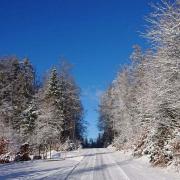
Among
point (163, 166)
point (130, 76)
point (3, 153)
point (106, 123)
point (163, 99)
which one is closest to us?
point (163, 99)

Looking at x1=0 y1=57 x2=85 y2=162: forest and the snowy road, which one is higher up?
x1=0 y1=57 x2=85 y2=162: forest

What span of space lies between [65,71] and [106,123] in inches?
961

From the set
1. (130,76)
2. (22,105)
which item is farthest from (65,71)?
(130,76)

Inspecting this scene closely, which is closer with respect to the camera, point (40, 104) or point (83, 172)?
point (83, 172)

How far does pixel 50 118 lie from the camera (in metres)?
47.3

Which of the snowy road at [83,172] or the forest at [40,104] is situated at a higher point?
the forest at [40,104]

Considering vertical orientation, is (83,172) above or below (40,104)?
below

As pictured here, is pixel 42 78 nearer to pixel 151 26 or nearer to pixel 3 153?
pixel 3 153

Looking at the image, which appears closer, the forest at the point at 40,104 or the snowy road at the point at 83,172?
the snowy road at the point at 83,172

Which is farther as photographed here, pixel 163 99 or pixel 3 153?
pixel 3 153

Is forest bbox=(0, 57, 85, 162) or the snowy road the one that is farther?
forest bbox=(0, 57, 85, 162)

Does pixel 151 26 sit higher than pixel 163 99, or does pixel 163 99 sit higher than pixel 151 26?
pixel 151 26

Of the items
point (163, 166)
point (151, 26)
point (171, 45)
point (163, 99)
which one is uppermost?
point (151, 26)

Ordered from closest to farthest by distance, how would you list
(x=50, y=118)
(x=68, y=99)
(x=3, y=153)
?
(x=3, y=153)
(x=50, y=118)
(x=68, y=99)
